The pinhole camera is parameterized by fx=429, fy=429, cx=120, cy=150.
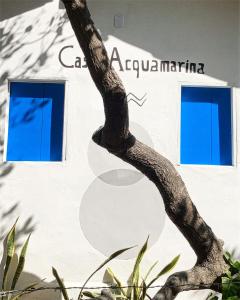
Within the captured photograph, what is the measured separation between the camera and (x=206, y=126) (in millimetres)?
5438

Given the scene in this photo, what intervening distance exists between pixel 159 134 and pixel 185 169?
1.77 feet

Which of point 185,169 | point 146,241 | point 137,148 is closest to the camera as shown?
point 137,148

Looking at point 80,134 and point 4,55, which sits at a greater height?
point 4,55

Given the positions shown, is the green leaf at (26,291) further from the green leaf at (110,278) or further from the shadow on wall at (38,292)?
the green leaf at (110,278)

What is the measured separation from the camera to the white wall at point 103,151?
203 inches

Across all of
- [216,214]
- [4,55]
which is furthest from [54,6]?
[216,214]

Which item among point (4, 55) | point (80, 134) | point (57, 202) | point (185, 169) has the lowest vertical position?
point (57, 202)

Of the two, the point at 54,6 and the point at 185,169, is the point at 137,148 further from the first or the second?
the point at 54,6

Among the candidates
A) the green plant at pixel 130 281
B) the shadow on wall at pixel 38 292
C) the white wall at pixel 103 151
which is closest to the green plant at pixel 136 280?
the green plant at pixel 130 281

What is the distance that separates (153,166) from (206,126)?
2204 millimetres

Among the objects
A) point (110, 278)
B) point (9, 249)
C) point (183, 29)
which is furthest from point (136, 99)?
point (9, 249)

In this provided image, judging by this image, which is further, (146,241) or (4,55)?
(4,55)

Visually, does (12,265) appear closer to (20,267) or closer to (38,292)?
(20,267)

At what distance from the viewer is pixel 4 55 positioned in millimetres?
5504
